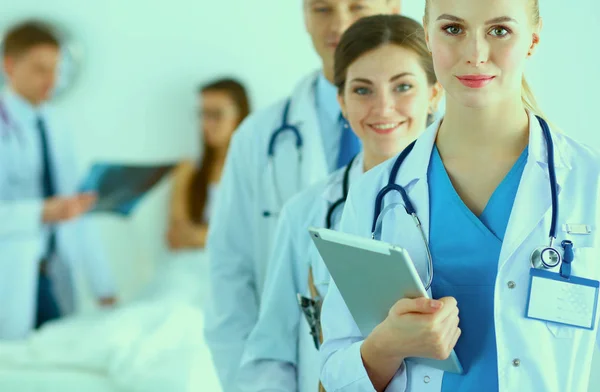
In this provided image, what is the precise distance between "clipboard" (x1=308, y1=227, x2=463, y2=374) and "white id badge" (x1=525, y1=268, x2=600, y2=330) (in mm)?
126

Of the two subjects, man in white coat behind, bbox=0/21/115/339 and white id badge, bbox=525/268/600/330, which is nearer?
white id badge, bbox=525/268/600/330

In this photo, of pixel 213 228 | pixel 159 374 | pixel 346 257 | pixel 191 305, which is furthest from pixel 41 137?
pixel 346 257

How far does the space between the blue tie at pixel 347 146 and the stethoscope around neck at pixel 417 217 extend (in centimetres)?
64

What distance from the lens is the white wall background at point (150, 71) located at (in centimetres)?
401

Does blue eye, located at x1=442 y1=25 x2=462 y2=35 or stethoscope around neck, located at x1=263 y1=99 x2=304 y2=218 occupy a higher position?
blue eye, located at x1=442 y1=25 x2=462 y2=35

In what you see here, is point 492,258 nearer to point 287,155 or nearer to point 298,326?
point 298,326

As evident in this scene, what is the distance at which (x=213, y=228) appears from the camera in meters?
1.94

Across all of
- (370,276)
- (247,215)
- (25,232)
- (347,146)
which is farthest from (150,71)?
(370,276)

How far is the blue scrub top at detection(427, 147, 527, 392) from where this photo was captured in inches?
40.9

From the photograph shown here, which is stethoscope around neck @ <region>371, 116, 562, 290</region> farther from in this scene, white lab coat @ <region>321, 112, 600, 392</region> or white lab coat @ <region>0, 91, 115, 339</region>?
white lab coat @ <region>0, 91, 115, 339</region>

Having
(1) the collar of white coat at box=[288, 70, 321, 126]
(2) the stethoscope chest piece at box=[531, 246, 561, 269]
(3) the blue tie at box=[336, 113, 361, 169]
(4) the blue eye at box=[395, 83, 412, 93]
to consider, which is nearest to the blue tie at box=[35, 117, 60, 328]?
(1) the collar of white coat at box=[288, 70, 321, 126]

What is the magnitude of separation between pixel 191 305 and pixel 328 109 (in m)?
2.01

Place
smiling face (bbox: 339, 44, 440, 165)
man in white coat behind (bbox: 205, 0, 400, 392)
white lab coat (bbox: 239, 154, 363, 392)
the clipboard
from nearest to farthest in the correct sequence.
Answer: the clipboard < smiling face (bbox: 339, 44, 440, 165) < white lab coat (bbox: 239, 154, 363, 392) < man in white coat behind (bbox: 205, 0, 400, 392)

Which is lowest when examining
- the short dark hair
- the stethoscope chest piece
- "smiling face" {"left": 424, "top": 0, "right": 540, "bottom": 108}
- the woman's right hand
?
the woman's right hand
